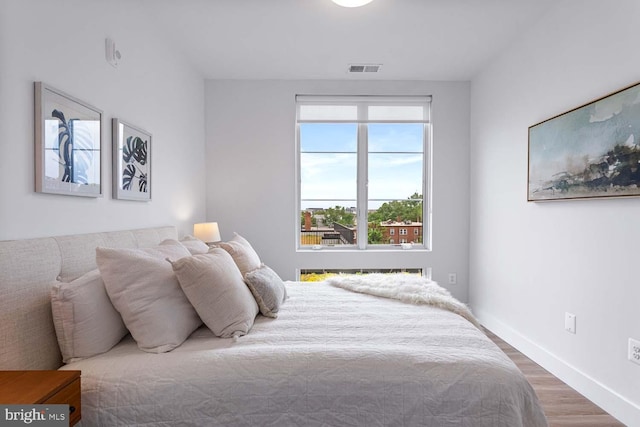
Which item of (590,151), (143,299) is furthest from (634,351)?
(143,299)

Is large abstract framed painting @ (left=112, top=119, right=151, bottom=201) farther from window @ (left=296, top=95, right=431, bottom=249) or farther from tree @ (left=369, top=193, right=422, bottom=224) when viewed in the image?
tree @ (left=369, top=193, right=422, bottom=224)

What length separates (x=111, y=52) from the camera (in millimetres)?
2283

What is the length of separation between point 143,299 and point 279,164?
286 centimetres

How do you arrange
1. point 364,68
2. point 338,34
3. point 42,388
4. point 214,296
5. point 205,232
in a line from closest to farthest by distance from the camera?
point 42,388, point 214,296, point 338,34, point 205,232, point 364,68

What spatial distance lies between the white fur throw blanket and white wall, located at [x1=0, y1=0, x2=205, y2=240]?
5.10 ft

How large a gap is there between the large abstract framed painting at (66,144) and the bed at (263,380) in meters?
0.33

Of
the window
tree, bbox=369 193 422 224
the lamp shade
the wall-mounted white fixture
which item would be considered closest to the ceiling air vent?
the window

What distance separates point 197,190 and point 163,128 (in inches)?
39.1

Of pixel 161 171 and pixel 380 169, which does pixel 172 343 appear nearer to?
pixel 161 171

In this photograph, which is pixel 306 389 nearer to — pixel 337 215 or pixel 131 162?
pixel 131 162

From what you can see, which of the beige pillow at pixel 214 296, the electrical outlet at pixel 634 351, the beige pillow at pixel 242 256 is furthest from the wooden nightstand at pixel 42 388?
the electrical outlet at pixel 634 351

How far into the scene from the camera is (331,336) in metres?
1.75

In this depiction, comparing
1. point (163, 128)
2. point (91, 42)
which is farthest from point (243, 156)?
point (91, 42)

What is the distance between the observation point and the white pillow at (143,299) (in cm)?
159
